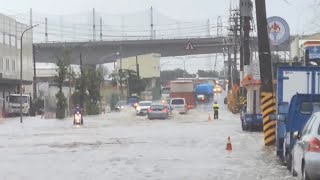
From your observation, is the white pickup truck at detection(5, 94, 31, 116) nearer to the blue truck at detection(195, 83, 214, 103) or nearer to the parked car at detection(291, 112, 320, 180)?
the blue truck at detection(195, 83, 214, 103)

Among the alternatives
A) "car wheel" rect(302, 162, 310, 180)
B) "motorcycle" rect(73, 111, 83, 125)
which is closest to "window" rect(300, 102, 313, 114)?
"car wheel" rect(302, 162, 310, 180)

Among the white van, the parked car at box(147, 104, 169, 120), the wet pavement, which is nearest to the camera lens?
the wet pavement

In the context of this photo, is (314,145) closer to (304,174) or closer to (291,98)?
(304,174)

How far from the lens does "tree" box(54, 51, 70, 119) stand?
6573 centimetres

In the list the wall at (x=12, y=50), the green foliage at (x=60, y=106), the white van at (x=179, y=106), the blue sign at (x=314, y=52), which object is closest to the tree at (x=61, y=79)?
the green foliage at (x=60, y=106)

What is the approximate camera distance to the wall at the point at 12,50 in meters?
82.7

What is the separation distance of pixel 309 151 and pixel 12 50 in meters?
77.9

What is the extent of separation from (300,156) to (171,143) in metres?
14.2

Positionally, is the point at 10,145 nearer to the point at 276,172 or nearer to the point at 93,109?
the point at 276,172

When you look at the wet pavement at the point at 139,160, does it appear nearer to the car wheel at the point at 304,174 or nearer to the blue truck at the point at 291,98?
the blue truck at the point at 291,98

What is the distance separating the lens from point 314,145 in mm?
12164

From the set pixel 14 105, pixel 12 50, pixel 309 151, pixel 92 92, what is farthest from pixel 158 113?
pixel 309 151

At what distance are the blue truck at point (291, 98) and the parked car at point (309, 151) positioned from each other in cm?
321

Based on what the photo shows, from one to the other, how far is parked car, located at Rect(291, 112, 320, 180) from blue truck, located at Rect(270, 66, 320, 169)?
321 cm
